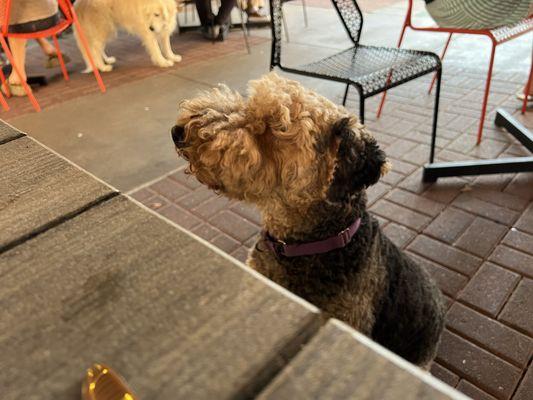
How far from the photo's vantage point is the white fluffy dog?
5.03 metres

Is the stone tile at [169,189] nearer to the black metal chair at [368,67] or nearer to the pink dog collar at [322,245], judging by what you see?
the black metal chair at [368,67]

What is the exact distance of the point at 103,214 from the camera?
93 cm

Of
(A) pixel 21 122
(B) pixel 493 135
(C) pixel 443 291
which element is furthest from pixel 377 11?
(C) pixel 443 291

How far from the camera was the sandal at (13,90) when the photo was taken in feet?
16.1

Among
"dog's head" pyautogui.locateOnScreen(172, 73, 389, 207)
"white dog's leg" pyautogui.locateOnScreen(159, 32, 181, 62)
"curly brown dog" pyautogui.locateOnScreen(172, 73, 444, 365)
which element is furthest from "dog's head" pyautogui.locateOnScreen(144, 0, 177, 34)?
"dog's head" pyautogui.locateOnScreen(172, 73, 389, 207)

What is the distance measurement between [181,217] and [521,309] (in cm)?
206

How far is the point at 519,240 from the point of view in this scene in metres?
2.46

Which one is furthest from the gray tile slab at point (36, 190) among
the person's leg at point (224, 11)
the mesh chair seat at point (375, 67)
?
the person's leg at point (224, 11)

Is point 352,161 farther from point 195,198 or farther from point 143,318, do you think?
point 195,198

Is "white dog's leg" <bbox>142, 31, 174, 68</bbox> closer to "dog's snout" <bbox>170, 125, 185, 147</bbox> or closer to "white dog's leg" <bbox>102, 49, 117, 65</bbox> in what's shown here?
"white dog's leg" <bbox>102, 49, 117, 65</bbox>

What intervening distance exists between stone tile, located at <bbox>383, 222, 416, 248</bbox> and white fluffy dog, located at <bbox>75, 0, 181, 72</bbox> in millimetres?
4065

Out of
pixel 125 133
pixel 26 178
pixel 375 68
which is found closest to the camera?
pixel 26 178

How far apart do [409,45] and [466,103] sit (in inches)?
70.1

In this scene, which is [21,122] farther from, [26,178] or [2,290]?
[2,290]
